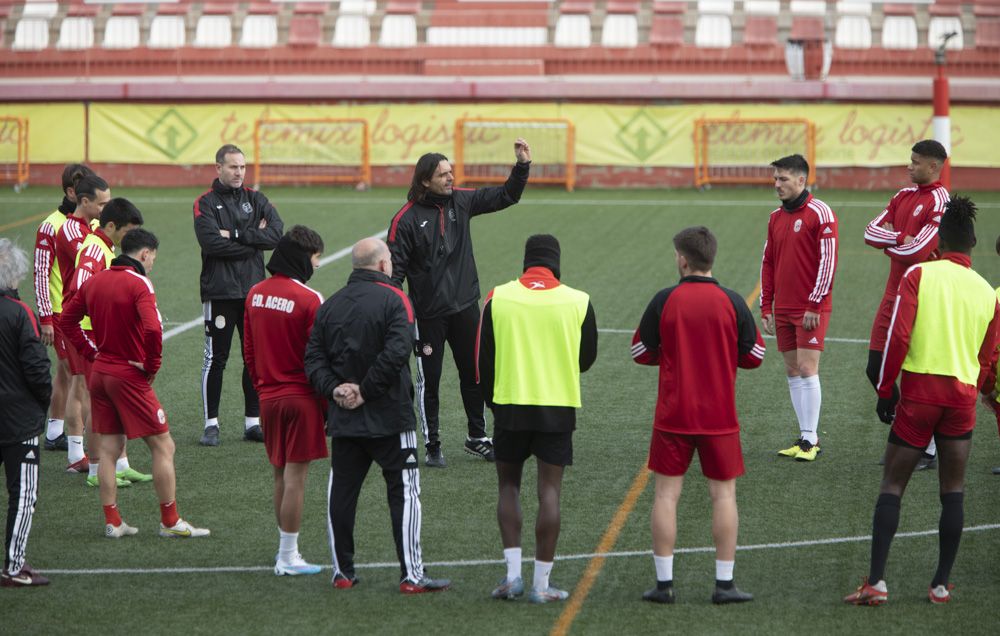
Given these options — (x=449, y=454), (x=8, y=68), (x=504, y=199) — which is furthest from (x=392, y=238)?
(x=8, y=68)

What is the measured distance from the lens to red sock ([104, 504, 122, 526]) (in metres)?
7.91

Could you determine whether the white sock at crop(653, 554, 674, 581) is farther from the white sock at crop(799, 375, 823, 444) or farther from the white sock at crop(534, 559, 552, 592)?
the white sock at crop(799, 375, 823, 444)

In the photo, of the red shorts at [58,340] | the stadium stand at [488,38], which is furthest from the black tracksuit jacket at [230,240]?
the stadium stand at [488,38]

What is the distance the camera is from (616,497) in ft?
28.6

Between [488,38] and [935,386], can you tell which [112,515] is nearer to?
[935,386]

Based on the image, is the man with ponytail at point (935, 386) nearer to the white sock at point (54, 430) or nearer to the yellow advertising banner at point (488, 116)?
the white sock at point (54, 430)

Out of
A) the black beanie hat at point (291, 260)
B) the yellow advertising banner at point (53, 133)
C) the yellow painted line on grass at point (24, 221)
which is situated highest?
the yellow advertising banner at point (53, 133)

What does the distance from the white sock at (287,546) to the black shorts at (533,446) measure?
1234 mm

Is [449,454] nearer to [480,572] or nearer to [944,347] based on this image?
[480,572]

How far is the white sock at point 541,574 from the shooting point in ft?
22.0

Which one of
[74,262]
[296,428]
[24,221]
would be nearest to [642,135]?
[24,221]

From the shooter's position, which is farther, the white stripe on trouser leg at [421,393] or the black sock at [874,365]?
the white stripe on trouser leg at [421,393]

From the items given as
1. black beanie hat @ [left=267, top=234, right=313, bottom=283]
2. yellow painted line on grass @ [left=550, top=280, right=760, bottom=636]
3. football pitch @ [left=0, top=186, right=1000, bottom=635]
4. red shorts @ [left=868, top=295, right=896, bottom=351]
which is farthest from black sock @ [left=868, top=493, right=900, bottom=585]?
black beanie hat @ [left=267, top=234, right=313, bottom=283]

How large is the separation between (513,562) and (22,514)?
2.57m
